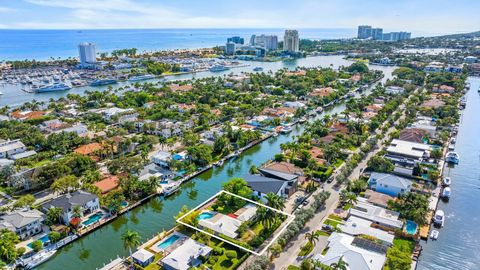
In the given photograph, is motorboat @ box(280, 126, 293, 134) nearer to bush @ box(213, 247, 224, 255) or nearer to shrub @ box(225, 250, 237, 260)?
bush @ box(213, 247, 224, 255)

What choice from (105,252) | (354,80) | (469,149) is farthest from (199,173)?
(354,80)

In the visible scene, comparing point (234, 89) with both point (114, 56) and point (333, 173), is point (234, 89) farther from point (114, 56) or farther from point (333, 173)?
point (114, 56)

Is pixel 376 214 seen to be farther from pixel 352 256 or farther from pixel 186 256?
pixel 186 256

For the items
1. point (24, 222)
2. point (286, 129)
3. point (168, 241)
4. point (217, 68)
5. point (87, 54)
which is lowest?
point (168, 241)

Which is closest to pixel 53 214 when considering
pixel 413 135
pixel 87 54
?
pixel 413 135

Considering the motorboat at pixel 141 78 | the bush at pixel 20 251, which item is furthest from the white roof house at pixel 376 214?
the motorboat at pixel 141 78

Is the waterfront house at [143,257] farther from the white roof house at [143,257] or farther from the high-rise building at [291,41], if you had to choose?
the high-rise building at [291,41]

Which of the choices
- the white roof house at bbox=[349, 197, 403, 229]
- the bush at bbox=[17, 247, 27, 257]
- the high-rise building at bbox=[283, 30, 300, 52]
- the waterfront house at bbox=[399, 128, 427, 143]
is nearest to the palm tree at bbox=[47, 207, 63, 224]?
the bush at bbox=[17, 247, 27, 257]
